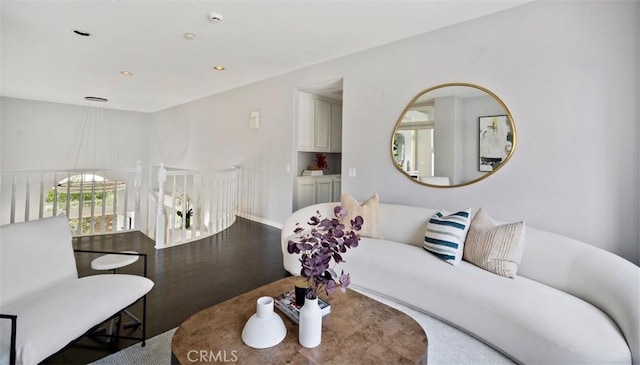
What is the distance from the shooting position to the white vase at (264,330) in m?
1.21

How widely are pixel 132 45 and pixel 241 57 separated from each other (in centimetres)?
135

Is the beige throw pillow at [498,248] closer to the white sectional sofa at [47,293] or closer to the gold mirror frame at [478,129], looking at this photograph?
the gold mirror frame at [478,129]

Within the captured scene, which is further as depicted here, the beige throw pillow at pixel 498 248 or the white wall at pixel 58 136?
the white wall at pixel 58 136

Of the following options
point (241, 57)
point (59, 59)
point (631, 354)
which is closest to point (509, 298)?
point (631, 354)

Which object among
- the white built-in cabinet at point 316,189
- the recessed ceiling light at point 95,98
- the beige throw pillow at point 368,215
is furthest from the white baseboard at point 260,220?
the recessed ceiling light at point 95,98

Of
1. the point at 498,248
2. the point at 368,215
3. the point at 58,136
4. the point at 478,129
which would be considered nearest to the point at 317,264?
the point at 498,248

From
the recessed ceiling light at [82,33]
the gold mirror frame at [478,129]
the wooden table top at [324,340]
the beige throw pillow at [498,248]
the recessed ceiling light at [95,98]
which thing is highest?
the recessed ceiling light at [95,98]

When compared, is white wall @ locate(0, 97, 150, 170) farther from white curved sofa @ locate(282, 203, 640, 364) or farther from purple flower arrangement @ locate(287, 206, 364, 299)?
purple flower arrangement @ locate(287, 206, 364, 299)

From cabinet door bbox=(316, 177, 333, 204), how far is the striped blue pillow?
8.86 ft

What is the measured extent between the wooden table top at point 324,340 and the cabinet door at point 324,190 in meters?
3.51

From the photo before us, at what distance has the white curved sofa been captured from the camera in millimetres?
1428

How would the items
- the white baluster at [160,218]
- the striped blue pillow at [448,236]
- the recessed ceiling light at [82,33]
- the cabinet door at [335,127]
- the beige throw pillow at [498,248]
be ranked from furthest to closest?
the cabinet door at [335,127] < the white baluster at [160,218] < the recessed ceiling light at [82,33] < the striped blue pillow at [448,236] < the beige throw pillow at [498,248]

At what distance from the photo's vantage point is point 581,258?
1.90 m

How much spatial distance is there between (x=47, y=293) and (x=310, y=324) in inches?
60.9
